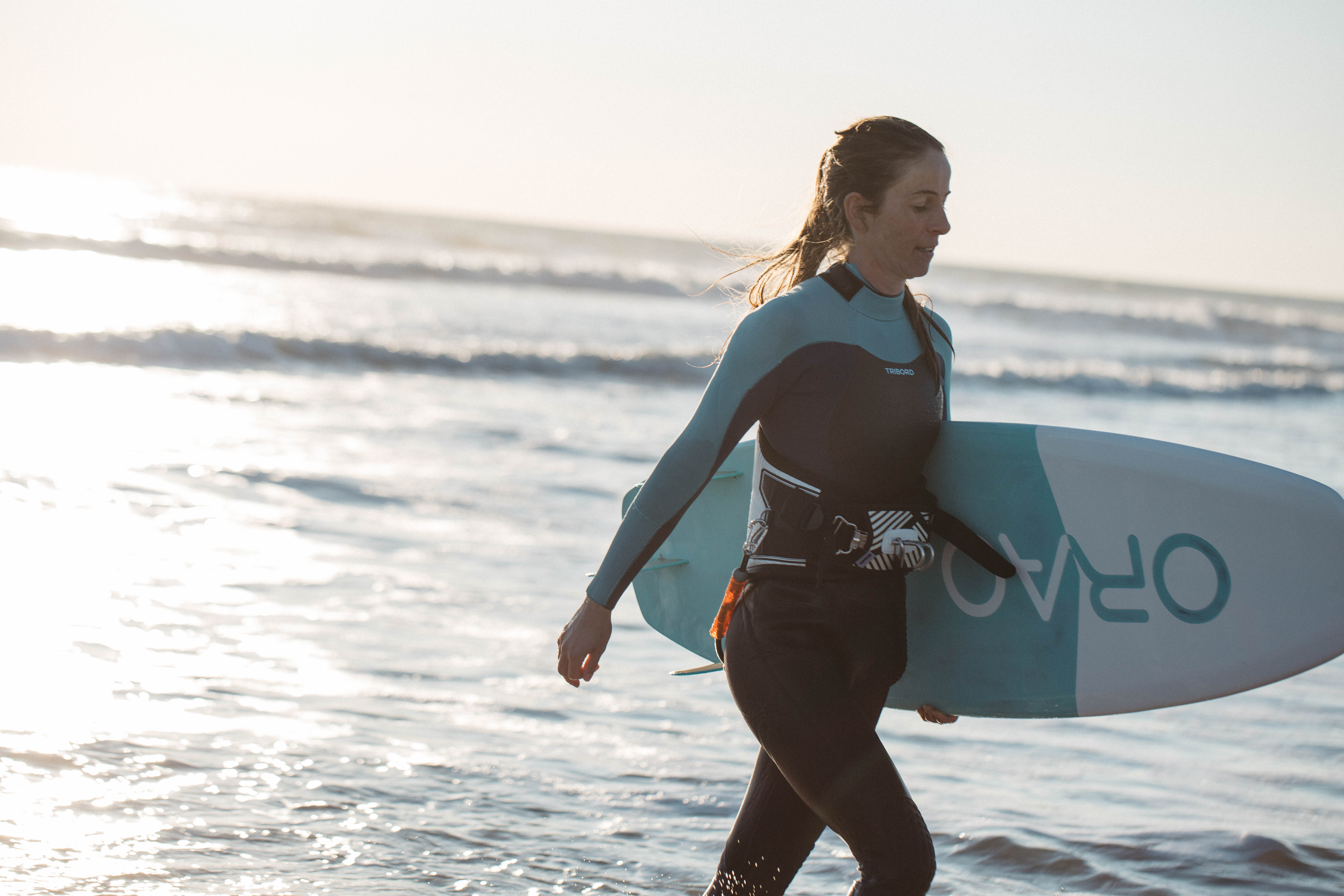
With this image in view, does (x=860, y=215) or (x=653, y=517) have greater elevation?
(x=860, y=215)

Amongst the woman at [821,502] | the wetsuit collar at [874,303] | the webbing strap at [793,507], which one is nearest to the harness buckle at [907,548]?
the woman at [821,502]

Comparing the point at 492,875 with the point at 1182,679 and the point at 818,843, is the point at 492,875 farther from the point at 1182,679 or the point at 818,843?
the point at 1182,679

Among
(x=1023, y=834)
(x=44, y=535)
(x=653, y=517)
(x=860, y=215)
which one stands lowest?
(x=44, y=535)

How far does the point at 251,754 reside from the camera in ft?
10.9

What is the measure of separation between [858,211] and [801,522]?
54 cm

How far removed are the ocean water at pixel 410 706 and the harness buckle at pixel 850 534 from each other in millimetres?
1226

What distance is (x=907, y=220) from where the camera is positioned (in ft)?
6.70

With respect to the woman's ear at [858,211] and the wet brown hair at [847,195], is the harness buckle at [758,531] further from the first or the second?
the woman's ear at [858,211]

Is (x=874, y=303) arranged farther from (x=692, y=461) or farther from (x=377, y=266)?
(x=377, y=266)

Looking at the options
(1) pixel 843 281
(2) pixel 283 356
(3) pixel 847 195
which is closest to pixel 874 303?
(1) pixel 843 281

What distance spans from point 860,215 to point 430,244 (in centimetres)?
3325

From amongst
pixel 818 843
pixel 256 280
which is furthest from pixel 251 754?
pixel 256 280

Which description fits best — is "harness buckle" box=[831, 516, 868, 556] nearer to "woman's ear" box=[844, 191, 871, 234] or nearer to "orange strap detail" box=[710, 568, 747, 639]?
"orange strap detail" box=[710, 568, 747, 639]

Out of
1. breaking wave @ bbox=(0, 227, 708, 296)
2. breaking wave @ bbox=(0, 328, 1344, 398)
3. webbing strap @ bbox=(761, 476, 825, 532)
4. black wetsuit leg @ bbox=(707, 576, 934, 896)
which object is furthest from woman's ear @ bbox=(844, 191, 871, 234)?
breaking wave @ bbox=(0, 227, 708, 296)
